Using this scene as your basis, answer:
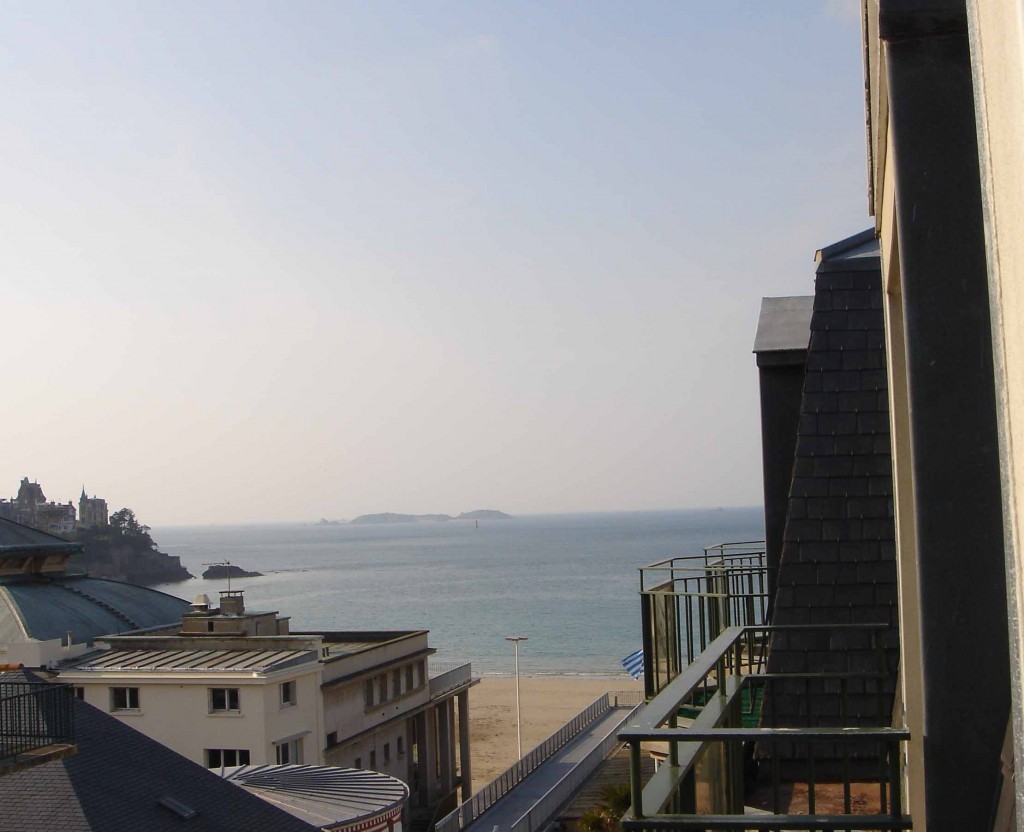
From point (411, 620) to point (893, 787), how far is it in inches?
4621

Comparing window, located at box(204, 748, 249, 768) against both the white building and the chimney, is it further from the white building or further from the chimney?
the chimney

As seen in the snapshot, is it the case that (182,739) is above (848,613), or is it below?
below

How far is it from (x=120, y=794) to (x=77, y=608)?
2655cm

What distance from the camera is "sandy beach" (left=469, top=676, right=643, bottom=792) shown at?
53906 mm

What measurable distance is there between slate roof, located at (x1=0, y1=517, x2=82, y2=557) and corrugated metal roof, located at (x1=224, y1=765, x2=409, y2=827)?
22152 mm

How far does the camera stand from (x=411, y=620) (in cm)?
11869

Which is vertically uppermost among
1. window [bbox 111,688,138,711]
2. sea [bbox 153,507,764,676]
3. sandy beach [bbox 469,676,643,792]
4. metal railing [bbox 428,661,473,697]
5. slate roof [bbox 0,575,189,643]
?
slate roof [bbox 0,575,189,643]

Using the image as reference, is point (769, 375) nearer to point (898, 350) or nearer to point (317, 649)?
point (898, 350)

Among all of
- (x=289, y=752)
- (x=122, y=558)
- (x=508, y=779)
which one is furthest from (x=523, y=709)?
(x=122, y=558)

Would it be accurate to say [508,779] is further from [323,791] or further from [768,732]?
[768,732]

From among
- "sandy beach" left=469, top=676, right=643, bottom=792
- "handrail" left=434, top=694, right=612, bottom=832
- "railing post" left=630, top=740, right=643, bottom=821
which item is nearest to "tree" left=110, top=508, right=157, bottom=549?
"sandy beach" left=469, top=676, right=643, bottom=792

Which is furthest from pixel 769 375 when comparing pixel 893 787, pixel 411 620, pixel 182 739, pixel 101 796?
pixel 411 620

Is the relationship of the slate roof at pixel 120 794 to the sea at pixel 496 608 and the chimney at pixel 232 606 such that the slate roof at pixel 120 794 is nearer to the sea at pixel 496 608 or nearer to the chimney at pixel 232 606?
the chimney at pixel 232 606

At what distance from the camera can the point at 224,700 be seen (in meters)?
29.9
